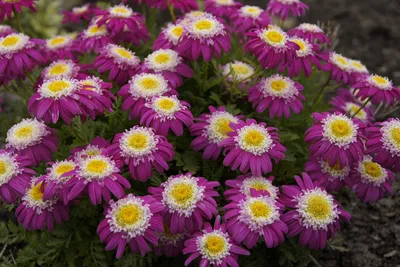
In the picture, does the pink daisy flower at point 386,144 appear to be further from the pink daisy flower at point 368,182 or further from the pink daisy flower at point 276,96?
the pink daisy flower at point 276,96

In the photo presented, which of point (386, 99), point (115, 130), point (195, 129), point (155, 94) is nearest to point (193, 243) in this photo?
point (195, 129)

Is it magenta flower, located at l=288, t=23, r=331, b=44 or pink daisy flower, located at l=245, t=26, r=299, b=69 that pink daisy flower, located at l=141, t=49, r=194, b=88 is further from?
magenta flower, located at l=288, t=23, r=331, b=44

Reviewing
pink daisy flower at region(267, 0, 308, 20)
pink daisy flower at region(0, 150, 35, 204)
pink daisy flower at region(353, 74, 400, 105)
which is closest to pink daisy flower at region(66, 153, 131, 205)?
pink daisy flower at region(0, 150, 35, 204)

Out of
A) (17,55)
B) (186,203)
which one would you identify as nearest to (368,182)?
(186,203)

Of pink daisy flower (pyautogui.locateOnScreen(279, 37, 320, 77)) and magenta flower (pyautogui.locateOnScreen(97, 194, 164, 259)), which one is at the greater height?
pink daisy flower (pyautogui.locateOnScreen(279, 37, 320, 77))

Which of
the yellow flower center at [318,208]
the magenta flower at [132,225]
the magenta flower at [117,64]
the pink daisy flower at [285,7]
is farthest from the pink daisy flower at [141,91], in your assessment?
the pink daisy flower at [285,7]
